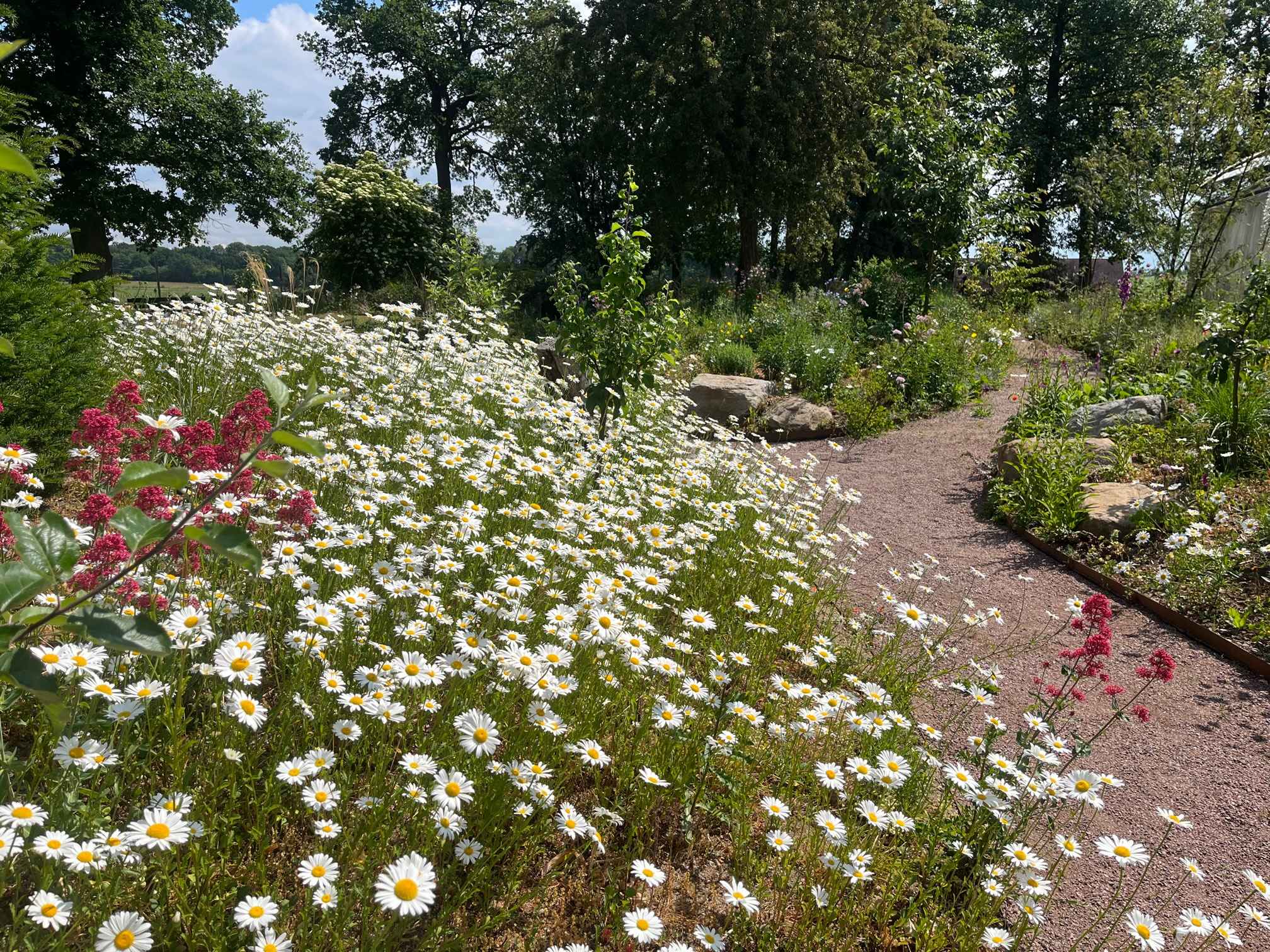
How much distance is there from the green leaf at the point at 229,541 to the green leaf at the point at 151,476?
0.05m

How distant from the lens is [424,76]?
3075cm

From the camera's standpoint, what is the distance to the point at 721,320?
15625mm

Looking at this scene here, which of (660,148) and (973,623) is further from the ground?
(660,148)

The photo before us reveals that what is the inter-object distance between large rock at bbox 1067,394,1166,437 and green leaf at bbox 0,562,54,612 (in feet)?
29.7

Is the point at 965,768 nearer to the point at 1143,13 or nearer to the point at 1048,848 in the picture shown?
the point at 1048,848

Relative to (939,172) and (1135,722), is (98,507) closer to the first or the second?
(1135,722)

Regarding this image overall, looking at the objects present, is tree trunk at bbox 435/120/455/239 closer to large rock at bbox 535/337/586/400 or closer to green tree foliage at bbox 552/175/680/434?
large rock at bbox 535/337/586/400

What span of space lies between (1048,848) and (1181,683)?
7.74ft

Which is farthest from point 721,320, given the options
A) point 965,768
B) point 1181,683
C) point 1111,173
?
point 965,768

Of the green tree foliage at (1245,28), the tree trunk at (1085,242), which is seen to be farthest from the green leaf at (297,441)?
the green tree foliage at (1245,28)

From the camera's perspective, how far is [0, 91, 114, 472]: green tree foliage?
3973mm

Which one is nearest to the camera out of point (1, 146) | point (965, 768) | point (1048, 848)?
point (1, 146)

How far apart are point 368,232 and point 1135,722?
17.3 m

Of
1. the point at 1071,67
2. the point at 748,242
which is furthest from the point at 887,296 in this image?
the point at 1071,67
